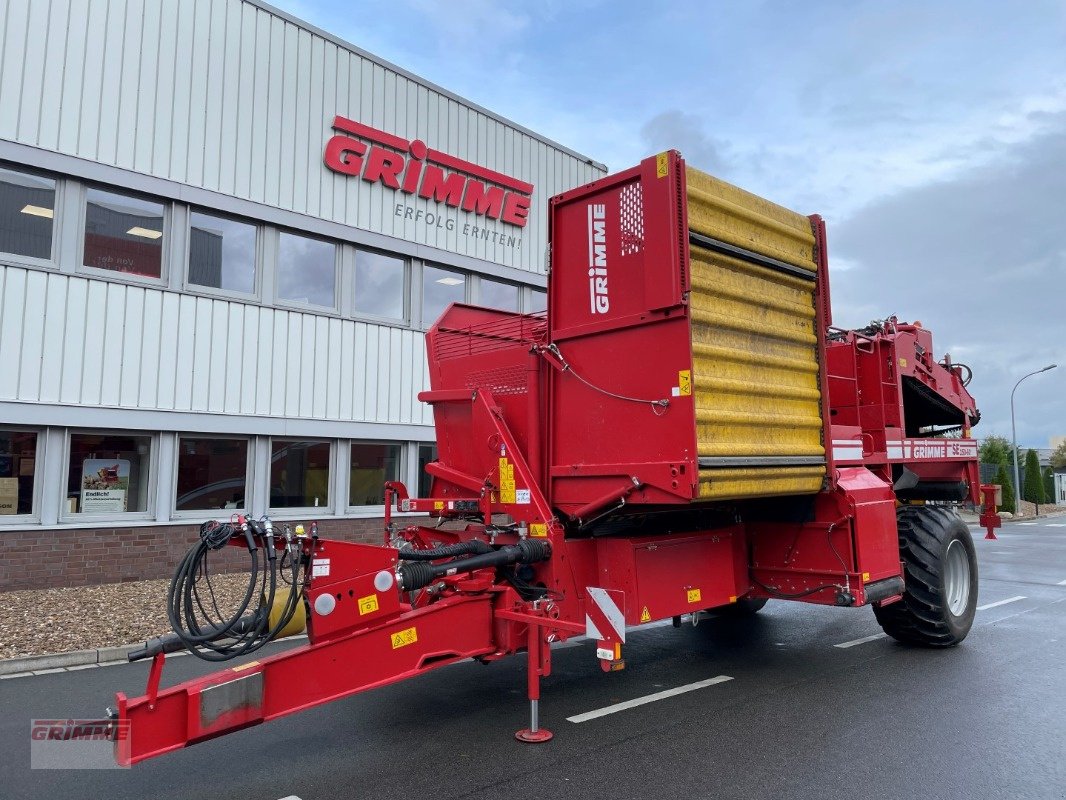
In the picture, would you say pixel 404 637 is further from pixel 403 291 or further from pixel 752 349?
pixel 403 291

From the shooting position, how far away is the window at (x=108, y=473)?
1009 cm

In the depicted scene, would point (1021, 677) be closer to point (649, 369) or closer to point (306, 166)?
point (649, 369)

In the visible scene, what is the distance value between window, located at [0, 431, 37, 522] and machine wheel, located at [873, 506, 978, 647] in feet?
31.9

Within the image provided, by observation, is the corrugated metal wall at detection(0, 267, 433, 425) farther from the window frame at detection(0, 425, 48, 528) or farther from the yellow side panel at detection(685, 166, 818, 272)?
the yellow side panel at detection(685, 166, 818, 272)

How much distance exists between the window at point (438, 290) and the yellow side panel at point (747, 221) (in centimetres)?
878

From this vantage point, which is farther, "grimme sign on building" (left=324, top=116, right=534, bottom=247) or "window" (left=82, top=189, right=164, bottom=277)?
"grimme sign on building" (left=324, top=116, right=534, bottom=247)

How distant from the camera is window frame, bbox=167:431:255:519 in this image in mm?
10797

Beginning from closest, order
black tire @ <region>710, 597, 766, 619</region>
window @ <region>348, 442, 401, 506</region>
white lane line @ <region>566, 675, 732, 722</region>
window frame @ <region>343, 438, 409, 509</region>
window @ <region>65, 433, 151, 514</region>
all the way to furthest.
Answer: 1. white lane line @ <region>566, 675, 732, 722</region>
2. black tire @ <region>710, 597, 766, 619</region>
3. window @ <region>65, 433, 151, 514</region>
4. window frame @ <region>343, 438, 409, 509</region>
5. window @ <region>348, 442, 401, 506</region>

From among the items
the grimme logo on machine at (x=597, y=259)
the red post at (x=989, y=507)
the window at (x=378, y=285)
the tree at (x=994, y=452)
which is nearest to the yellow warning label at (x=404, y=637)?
the grimme logo on machine at (x=597, y=259)

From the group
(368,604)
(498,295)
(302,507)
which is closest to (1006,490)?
(498,295)

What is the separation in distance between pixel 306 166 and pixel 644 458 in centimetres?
941

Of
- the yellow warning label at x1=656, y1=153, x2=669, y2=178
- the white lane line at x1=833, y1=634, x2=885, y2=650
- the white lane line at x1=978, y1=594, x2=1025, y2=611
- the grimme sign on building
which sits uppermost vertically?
the grimme sign on building

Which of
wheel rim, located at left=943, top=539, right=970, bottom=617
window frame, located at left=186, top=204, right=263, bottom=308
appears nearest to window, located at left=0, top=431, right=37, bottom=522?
window frame, located at left=186, top=204, right=263, bottom=308

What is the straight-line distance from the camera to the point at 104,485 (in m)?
10.3
